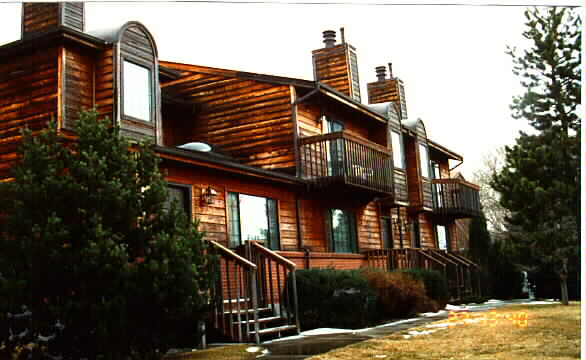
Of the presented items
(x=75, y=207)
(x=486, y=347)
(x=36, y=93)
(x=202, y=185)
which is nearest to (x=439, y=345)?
(x=486, y=347)

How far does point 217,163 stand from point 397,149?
309 inches

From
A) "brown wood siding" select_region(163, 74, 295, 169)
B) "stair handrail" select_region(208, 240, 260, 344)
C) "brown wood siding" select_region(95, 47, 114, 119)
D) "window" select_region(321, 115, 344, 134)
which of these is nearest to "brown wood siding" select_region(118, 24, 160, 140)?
"brown wood siding" select_region(95, 47, 114, 119)

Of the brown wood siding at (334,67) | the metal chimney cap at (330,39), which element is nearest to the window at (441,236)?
the brown wood siding at (334,67)

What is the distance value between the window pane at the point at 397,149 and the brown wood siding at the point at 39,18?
9.25 metres

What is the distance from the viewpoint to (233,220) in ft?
34.4

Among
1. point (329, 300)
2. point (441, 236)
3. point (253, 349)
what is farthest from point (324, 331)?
point (441, 236)

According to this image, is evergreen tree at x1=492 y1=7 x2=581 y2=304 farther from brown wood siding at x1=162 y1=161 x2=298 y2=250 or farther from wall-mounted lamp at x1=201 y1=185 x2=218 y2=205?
wall-mounted lamp at x1=201 y1=185 x2=218 y2=205

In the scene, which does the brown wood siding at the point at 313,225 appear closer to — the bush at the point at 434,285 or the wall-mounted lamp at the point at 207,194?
the bush at the point at 434,285

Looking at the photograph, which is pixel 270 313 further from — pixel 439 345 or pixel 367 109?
pixel 367 109

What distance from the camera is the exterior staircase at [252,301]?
757 cm

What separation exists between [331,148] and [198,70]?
3306mm

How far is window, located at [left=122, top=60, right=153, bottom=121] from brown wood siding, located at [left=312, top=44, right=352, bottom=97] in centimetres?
698

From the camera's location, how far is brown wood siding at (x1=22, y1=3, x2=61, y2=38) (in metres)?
9.24

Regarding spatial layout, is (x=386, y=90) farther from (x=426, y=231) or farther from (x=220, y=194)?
(x=220, y=194)
